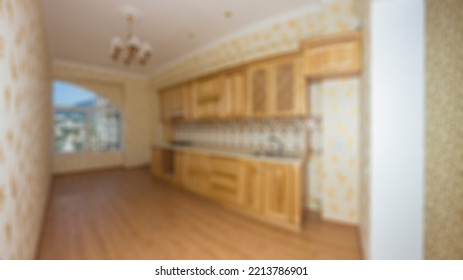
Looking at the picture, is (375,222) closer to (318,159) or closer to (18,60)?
(318,159)

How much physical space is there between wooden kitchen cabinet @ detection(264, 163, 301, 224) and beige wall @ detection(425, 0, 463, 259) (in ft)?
3.72

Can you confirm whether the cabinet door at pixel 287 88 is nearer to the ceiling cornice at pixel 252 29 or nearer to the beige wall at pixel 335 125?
the beige wall at pixel 335 125

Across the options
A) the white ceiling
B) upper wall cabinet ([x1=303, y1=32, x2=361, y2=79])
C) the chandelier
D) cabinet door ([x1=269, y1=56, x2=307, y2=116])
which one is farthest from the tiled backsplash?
the chandelier

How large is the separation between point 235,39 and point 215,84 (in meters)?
0.96

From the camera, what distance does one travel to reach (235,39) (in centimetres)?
359

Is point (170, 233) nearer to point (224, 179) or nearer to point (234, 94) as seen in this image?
point (224, 179)

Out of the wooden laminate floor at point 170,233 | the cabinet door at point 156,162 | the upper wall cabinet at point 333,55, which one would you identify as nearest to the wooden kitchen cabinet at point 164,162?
the cabinet door at point 156,162

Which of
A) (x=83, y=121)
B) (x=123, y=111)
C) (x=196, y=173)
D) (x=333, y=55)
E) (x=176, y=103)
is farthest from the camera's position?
(x=123, y=111)

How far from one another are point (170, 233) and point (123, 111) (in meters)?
5.01

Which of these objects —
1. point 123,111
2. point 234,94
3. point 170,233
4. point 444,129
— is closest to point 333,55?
point 444,129

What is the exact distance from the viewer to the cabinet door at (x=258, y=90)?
9.30 ft

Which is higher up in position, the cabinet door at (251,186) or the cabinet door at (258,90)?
the cabinet door at (258,90)

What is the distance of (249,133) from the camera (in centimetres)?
343

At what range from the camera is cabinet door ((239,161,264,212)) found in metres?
2.60
